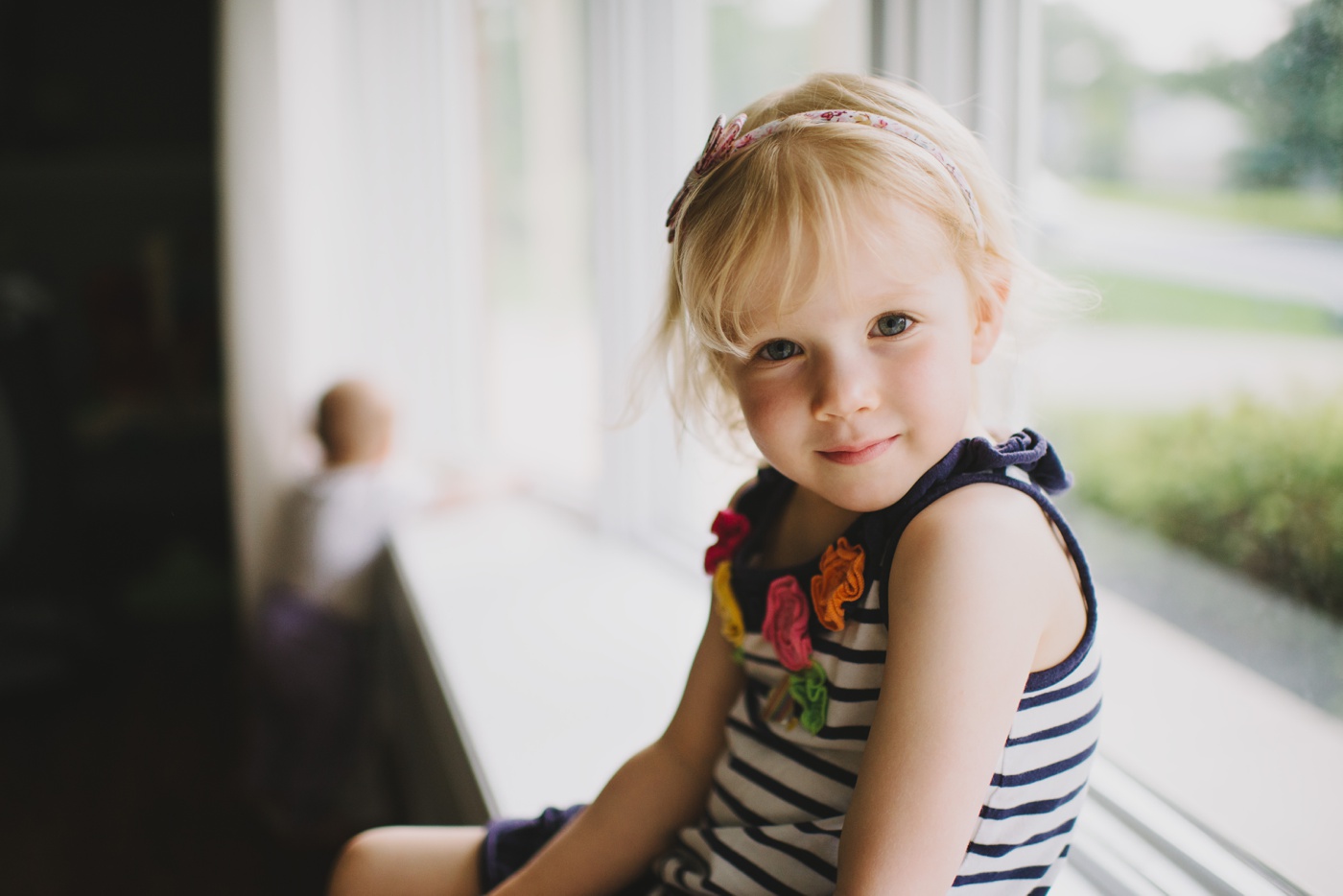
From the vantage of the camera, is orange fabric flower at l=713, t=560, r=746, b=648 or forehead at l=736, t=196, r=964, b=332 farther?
orange fabric flower at l=713, t=560, r=746, b=648

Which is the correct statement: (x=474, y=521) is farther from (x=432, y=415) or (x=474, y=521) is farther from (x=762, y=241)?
(x=762, y=241)

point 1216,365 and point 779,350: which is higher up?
point 779,350

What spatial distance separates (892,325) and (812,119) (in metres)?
0.14

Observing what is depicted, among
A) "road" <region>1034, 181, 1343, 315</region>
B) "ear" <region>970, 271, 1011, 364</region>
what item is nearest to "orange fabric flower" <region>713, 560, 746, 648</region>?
"ear" <region>970, 271, 1011, 364</region>

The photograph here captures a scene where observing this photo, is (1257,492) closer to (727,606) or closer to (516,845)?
(727,606)

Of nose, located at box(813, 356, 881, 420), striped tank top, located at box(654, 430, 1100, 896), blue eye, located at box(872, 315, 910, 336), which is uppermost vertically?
blue eye, located at box(872, 315, 910, 336)

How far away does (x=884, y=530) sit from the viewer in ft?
2.25

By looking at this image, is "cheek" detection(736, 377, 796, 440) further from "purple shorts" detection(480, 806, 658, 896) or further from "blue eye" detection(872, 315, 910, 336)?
"purple shorts" detection(480, 806, 658, 896)

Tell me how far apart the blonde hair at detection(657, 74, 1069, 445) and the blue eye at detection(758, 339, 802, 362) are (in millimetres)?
17

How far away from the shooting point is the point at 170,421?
10.2 feet

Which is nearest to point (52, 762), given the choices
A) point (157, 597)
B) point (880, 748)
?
point (157, 597)

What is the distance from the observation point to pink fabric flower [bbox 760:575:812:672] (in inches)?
28.4

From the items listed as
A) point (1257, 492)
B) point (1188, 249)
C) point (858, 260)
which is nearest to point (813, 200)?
point (858, 260)

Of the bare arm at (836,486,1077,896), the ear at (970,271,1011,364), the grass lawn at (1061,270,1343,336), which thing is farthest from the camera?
the grass lawn at (1061,270,1343,336)
